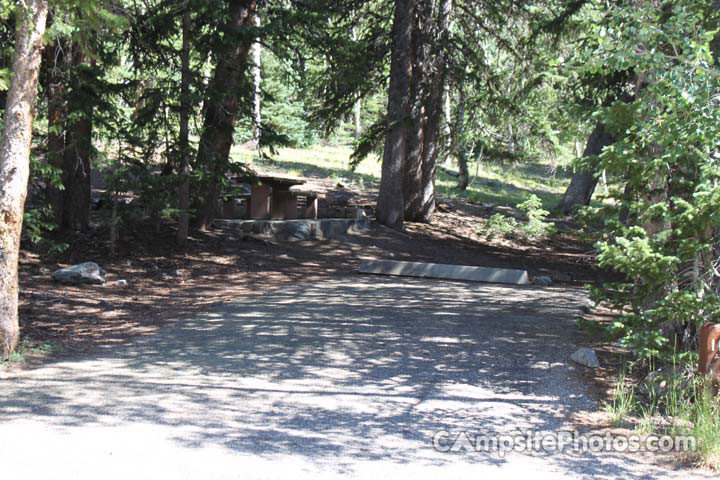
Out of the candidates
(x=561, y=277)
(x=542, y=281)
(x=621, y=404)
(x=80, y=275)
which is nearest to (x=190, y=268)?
(x=80, y=275)

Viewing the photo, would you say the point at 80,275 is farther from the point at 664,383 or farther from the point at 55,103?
the point at 664,383

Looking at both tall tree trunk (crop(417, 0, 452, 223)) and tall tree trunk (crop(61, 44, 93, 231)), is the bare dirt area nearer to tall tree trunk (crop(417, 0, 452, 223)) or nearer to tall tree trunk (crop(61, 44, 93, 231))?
tall tree trunk (crop(61, 44, 93, 231))

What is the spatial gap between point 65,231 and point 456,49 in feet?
34.1

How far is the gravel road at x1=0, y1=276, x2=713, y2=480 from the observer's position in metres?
4.91

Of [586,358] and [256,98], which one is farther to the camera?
[256,98]

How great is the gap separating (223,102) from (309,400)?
29.9ft

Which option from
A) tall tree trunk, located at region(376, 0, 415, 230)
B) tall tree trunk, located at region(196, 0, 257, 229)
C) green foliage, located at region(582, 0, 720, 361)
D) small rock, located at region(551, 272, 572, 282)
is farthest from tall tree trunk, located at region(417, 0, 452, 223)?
green foliage, located at region(582, 0, 720, 361)

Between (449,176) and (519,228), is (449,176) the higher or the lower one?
the higher one

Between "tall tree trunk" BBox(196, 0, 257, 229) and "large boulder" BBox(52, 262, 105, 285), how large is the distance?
270 centimetres

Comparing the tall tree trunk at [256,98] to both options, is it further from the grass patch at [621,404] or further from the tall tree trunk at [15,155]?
the grass patch at [621,404]

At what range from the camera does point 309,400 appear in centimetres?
628

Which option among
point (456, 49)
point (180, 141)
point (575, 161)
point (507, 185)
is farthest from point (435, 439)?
point (507, 185)

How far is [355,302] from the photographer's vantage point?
35.6 ft

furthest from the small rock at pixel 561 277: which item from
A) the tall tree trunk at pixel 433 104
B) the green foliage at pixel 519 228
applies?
the tall tree trunk at pixel 433 104
